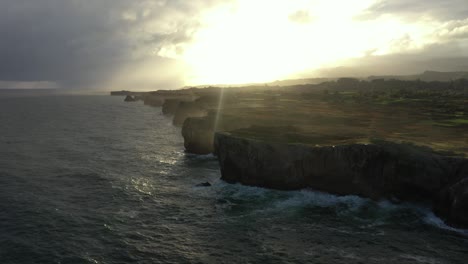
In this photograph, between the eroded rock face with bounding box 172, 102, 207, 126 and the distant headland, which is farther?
the eroded rock face with bounding box 172, 102, 207, 126

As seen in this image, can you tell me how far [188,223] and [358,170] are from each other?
21.1 metres

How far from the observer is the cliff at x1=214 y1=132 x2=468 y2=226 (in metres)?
38.6

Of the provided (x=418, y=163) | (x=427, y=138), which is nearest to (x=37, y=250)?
(x=418, y=163)

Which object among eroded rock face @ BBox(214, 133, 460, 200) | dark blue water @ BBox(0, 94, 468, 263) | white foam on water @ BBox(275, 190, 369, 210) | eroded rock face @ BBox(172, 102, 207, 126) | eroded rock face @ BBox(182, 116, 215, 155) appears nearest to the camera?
dark blue water @ BBox(0, 94, 468, 263)

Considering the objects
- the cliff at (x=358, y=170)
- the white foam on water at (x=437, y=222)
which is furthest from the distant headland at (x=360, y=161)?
the white foam on water at (x=437, y=222)

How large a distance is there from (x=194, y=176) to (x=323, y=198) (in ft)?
68.9

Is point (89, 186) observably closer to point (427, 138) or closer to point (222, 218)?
point (222, 218)

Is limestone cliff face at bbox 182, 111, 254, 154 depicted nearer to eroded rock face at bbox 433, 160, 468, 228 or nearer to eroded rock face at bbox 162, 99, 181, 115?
eroded rock face at bbox 433, 160, 468, 228

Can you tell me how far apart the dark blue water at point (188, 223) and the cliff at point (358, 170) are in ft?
5.81

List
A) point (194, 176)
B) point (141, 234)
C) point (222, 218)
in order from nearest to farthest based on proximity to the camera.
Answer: point (141, 234), point (222, 218), point (194, 176)

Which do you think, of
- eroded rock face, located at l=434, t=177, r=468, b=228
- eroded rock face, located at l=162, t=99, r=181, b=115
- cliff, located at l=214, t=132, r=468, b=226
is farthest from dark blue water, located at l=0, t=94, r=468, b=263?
eroded rock face, located at l=162, t=99, r=181, b=115

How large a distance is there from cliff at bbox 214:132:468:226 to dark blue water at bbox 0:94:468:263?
177 centimetres

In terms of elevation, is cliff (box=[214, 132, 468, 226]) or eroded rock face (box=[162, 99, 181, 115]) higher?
eroded rock face (box=[162, 99, 181, 115])

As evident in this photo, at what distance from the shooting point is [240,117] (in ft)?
247
